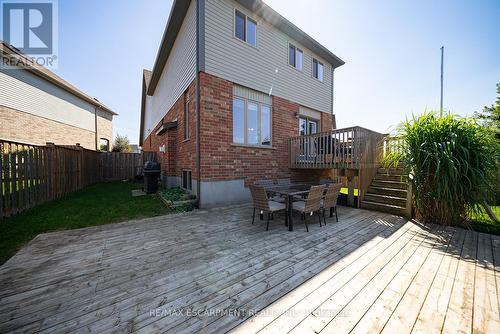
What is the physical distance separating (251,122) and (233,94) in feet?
3.82

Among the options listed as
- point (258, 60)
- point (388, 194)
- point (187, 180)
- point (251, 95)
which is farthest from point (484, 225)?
point (187, 180)

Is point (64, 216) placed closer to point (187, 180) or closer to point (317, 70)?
point (187, 180)

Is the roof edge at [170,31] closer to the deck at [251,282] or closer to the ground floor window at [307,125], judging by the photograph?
the ground floor window at [307,125]

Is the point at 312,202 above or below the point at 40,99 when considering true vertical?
below

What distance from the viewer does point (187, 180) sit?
741cm

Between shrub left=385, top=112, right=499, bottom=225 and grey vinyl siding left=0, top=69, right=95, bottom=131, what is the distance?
20346mm

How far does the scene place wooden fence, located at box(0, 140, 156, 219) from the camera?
4.68 meters

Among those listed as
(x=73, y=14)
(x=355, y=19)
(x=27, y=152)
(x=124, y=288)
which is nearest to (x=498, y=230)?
(x=124, y=288)

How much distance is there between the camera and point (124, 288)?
7.14ft

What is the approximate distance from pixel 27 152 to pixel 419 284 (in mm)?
8963

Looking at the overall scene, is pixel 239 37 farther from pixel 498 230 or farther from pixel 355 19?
pixel 498 230

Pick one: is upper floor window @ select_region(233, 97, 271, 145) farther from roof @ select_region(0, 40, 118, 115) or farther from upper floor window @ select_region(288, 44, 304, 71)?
roof @ select_region(0, 40, 118, 115)

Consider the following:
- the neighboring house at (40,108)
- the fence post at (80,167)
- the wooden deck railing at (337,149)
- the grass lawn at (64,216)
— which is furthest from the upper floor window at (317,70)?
the neighboring house at (40,108)
